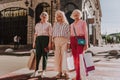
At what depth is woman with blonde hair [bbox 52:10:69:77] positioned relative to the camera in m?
6.49

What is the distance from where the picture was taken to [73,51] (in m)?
6.00

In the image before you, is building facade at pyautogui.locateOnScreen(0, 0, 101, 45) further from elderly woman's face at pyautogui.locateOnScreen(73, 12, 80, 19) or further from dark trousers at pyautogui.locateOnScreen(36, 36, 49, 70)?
elderly woman's face at pyautogui.locateOnScreen(73, 12, 80, 19)

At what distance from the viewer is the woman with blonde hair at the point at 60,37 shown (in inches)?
255

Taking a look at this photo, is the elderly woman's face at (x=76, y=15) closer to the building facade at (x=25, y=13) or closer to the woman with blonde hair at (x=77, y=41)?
the woman with blonde hair at (x=77, y=41)

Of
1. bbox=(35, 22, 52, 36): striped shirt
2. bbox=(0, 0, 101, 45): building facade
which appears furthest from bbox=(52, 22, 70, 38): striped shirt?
bbox=(0, 0, 101, 45): building facade

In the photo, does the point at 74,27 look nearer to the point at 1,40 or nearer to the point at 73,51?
the point at 73,51

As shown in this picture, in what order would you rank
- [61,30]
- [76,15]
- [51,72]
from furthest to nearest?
[51,72]
[61,30]
[76,15]

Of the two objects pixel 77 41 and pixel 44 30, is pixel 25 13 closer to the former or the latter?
pixel 44 30

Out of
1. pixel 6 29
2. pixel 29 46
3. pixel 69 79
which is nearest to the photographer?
pixel 69 79

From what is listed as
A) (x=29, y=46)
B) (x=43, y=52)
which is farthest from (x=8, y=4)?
(x=43, y=52)

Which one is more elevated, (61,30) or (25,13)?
(25,13)

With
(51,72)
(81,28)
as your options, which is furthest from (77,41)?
(51,72)

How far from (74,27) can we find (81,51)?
0.65 m

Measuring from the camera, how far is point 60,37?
6496 mm
